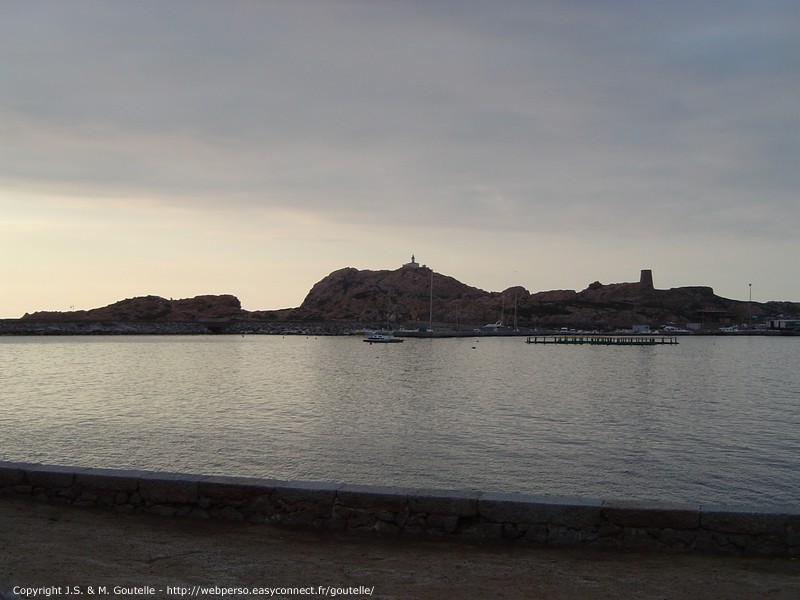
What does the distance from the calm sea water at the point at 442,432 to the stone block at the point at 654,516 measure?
16.6 ft

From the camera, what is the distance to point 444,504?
8.52m

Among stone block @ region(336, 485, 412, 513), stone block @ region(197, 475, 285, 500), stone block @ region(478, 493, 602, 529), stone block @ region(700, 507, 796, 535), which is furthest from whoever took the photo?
stone block @ region(197, 475, 285, 500)

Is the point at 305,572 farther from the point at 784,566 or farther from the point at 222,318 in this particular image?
the point at 222,318

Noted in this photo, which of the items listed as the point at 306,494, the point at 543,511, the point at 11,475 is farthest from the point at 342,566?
the point at 11,475

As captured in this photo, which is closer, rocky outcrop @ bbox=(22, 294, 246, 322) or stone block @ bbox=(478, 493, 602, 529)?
stone block @ bbox=(478, 493, 602, 529)

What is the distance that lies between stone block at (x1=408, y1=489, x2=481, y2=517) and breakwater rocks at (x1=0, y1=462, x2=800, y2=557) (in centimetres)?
1

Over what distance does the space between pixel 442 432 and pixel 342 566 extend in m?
16.3

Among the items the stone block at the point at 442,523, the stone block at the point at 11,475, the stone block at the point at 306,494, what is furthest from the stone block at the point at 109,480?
the stone block at the point at 442,523

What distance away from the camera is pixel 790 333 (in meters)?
185

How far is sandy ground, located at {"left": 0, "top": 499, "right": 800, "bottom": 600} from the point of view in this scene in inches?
266

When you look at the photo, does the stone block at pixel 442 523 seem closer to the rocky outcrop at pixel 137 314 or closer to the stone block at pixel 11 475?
the stone block at pixel 11 475

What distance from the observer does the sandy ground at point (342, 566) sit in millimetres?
6758

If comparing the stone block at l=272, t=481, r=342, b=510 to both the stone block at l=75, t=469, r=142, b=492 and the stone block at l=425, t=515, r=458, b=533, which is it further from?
the stone block at l=75, t=469, r=142, b=492

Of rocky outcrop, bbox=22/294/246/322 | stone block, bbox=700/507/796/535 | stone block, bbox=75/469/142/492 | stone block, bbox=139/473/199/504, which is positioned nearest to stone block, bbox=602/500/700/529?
stone block, bbox=700/507/796/535
